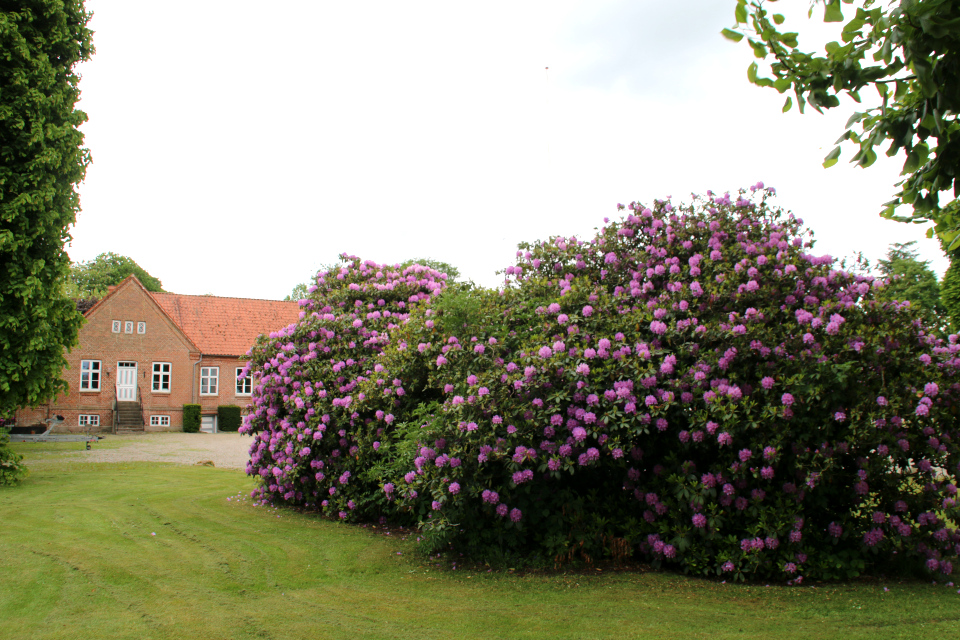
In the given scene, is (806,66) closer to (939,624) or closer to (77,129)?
(939,624)

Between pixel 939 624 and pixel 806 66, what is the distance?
156 inches

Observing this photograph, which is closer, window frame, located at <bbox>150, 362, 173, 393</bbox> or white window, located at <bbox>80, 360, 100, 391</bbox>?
white window, located at <bbox>80, 360, 100, 391</bbox>

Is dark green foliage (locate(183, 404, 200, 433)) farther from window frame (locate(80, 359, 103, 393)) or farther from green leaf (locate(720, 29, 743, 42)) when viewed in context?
green leaf (locate(720, 29, 743, 42))

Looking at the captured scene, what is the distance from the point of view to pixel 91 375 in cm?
3177

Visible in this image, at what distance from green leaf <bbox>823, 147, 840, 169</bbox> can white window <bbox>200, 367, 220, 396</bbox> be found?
35.6 m

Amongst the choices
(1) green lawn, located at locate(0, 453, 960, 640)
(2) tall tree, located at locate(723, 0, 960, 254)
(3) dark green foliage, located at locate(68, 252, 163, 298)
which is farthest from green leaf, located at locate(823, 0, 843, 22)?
(3) dark green foliage, located at locate(68, 252, 163, 298)

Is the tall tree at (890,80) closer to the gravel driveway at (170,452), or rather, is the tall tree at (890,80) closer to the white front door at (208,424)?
the gravel driveway at (170,452)

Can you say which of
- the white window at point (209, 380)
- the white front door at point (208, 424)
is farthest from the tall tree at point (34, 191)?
the white window at point (209, 380)

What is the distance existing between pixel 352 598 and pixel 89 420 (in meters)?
32.3

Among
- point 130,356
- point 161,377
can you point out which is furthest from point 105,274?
point 161,377

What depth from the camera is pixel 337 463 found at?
8305mm

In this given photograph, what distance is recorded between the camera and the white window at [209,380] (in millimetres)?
34562

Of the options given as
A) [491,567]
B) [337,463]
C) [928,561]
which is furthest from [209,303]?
[928,561]

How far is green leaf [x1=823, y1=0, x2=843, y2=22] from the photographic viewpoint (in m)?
3.28
